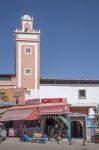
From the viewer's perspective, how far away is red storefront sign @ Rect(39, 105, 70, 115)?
43688mm

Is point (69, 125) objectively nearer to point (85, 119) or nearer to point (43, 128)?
point (85, 119)

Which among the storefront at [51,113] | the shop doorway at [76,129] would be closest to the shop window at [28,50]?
the storefront at [51,113]

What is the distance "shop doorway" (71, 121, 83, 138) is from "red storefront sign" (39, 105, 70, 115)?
1564 mm

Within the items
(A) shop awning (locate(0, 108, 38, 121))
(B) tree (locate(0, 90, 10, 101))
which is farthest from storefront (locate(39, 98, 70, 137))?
(B) tree (locate(0, 90, 10, 101))

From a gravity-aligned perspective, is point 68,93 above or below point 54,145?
above

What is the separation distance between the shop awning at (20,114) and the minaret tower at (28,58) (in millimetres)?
12081

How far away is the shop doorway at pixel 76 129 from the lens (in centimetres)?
4318

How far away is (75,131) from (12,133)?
21.9 ft

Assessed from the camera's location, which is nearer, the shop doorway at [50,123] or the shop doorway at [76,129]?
the shop doorway at [76,129]

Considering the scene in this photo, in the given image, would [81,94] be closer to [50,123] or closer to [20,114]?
[50,123]

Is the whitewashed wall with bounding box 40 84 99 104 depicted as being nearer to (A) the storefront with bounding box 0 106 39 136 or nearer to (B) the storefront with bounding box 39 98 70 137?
(A) the storefront with bounding box 0 106 39 136

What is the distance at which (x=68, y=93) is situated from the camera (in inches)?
2151

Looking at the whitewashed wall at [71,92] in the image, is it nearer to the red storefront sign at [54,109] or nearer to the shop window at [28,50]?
the shop window at [28,50]

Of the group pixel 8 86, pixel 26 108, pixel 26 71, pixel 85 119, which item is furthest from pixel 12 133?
pixel 26 71
